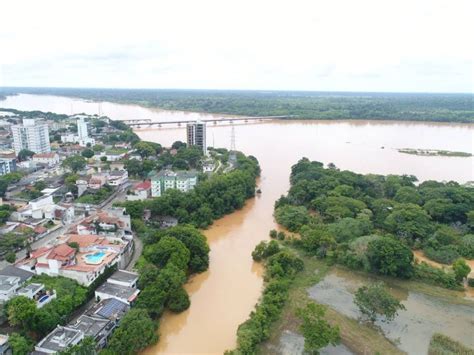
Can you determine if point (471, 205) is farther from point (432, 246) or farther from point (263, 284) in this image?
point (263, 284)

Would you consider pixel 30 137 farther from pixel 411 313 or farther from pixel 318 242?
pixel 411 313

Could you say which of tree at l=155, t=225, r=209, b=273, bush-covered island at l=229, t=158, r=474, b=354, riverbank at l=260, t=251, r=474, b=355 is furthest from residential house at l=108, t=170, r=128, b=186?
riverbank at l=260, t=251, r=474, b=355

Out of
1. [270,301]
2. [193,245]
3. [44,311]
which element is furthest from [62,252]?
[270,301]

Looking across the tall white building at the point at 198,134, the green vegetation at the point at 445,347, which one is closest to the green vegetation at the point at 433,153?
the tall white building at the point at 198,134

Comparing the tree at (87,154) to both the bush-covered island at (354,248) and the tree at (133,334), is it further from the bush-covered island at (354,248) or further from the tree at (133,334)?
the tree at (133,334)

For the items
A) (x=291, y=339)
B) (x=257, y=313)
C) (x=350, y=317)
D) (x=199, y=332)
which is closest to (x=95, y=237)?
(x=199, y=332)

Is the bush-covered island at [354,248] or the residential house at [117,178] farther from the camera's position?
the residential house at [117,178]
